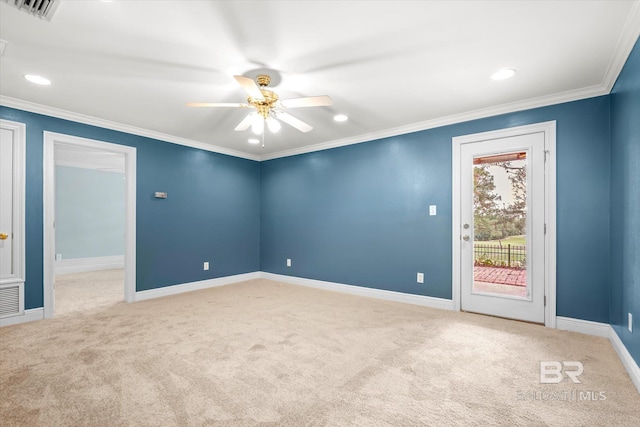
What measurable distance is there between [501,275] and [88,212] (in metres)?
8.35

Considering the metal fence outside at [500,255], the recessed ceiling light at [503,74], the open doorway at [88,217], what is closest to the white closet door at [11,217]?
the open doorway at [88,217]

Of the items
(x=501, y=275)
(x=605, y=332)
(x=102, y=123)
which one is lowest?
(x=605, y=332)

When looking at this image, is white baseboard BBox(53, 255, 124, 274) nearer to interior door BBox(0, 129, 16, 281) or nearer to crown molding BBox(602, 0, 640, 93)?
interior door BBox(0, 129, 16, 281)

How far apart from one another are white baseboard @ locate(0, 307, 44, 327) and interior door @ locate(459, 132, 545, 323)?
4.99m

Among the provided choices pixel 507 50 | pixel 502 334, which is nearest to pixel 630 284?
pixel 502 334

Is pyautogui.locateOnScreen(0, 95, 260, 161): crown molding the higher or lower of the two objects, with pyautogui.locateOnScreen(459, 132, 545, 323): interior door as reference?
higher

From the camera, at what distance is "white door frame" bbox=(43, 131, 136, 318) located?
3562mm

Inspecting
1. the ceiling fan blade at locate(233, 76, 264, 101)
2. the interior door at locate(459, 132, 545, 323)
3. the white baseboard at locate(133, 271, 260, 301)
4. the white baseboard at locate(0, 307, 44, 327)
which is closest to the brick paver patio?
the interior door at locate(459, 132, 545, 323)

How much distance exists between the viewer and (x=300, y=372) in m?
2.27

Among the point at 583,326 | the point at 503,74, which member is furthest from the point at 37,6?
the point at 583,326

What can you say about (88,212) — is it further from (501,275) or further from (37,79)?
(501,275)

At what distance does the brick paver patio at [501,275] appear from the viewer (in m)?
3.43

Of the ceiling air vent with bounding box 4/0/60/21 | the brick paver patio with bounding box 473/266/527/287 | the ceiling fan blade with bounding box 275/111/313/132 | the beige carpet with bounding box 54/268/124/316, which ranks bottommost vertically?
the beige carpet with bounding box 54/268/124/316

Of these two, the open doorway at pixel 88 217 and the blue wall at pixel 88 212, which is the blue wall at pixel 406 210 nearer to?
the open doorway at pixel 88 217
